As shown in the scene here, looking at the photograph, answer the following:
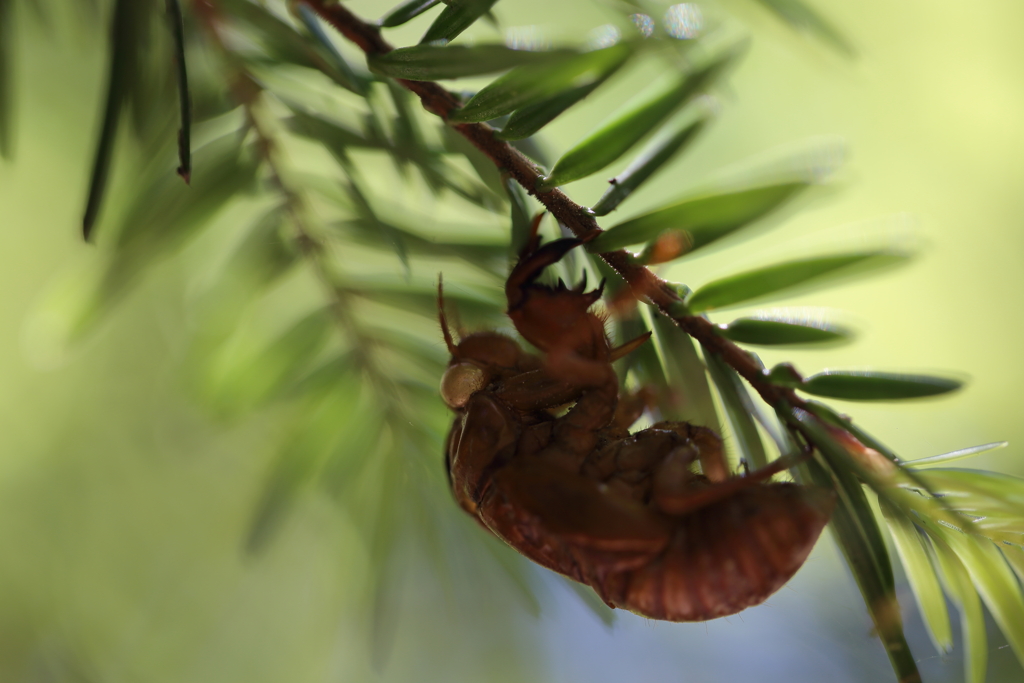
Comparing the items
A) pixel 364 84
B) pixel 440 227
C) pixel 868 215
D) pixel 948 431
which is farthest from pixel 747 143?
pixel 364 84

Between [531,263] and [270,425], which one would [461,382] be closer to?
[531,263]

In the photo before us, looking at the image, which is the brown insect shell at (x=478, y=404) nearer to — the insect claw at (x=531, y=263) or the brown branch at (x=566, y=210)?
the insect claw at (x=531, y=263)

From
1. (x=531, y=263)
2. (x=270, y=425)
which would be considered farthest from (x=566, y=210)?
(x=270, y=425)

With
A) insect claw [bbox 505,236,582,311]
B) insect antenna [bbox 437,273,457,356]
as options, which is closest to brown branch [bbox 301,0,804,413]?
insect claw [bbox 505,236,582,311]

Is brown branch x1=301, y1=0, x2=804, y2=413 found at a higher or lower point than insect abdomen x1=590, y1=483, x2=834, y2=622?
higher

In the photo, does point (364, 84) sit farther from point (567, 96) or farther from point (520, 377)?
point (520, 377)

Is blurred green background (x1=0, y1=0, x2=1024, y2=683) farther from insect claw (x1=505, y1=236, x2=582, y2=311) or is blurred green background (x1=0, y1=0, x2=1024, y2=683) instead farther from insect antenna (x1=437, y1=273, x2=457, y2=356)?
insect claw (x1=505, y1=236, x2=582, y2=311)
